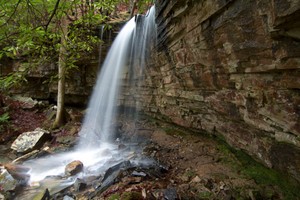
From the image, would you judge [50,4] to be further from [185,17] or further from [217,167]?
[217,167]

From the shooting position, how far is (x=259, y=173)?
13.9 feet

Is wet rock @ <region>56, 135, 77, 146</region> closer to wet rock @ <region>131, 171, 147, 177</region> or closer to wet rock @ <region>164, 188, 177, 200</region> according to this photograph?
wet rock @ <region>131, 171, 147, 177</region>

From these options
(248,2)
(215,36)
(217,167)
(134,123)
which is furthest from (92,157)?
(248,2)

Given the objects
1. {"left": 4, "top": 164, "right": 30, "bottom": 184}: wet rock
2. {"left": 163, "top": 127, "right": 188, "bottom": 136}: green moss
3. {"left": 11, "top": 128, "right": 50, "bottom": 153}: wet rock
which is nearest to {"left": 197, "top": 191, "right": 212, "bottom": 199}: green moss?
{"left": 163, "top": 127, "right": 188, "bottom": 136}: green moss

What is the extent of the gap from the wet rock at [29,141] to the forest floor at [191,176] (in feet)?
0.99

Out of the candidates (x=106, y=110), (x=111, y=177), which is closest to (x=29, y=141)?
(x=106, y=110)

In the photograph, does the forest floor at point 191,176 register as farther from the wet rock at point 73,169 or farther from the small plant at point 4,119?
the small plant at point 4,119

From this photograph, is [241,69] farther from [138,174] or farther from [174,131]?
[174,131]

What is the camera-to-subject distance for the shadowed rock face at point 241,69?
287 centimetres

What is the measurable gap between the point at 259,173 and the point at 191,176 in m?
1.30

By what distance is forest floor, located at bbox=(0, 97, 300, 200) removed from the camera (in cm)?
370

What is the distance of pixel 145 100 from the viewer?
938 centimetres

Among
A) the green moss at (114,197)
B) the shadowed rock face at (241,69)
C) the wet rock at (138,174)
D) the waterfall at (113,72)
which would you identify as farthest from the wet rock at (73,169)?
the shadowed rock face at (241,69)

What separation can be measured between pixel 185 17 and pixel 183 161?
3.39 metres
